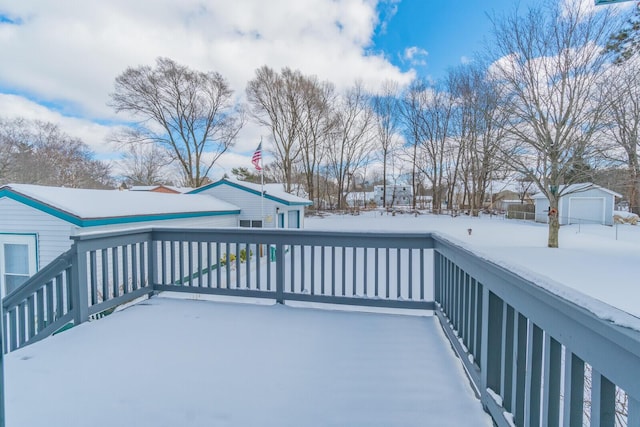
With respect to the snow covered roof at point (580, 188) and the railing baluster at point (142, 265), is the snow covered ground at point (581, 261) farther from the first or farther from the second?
the railing baluster at point (142, 265)

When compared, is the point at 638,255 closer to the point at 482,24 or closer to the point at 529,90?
→ the point at 529,90

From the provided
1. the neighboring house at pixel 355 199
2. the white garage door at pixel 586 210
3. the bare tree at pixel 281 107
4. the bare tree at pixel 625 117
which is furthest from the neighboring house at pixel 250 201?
the white garage door at pixel 586 210

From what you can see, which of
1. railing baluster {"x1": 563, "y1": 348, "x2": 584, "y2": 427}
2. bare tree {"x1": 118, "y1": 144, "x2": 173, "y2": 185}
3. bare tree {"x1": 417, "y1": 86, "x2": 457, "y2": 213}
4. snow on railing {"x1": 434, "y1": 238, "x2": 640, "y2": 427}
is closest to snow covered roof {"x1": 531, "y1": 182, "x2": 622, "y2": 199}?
bare tree {"x1": 417, "y1": 86, "x2": 457, "y2": 213}

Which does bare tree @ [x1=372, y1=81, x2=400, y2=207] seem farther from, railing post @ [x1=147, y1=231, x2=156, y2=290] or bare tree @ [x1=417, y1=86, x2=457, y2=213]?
railing post @ [x1=147, y1=231, x2=156, y2=290]

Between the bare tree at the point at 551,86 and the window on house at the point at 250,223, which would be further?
the window on house at the point at 250,223

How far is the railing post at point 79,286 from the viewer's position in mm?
2693

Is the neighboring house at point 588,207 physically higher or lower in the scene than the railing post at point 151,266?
higher

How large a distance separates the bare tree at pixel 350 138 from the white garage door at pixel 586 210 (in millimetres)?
15485

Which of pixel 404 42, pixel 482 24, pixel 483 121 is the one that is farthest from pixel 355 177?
pixel 482 24

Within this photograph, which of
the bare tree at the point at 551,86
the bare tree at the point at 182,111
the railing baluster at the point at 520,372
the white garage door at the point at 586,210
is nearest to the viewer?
the railing baluster at the point at 520,372

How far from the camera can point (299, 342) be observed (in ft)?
7.88

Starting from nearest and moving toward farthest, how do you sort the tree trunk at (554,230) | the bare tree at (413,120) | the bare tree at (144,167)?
the tree trunk at (554,230)
the bare tree at (144,167)
the bare tree at (413,120)

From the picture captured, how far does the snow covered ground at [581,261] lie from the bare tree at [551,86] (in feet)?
5.08

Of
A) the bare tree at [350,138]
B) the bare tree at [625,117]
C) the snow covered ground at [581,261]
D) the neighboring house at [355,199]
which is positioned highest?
the bare tree at [350,138]
